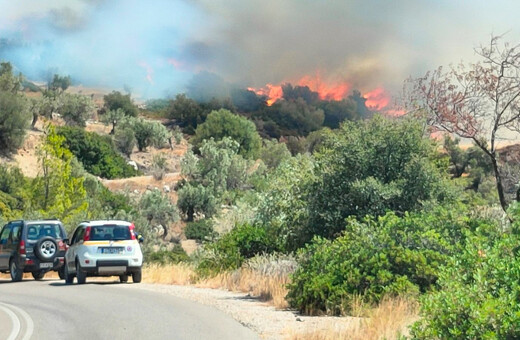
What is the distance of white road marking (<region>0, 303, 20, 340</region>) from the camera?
13.8m

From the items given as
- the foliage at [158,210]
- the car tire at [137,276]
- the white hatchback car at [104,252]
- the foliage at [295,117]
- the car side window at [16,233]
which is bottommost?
the car tire at [137,276]

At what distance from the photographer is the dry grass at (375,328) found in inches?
475

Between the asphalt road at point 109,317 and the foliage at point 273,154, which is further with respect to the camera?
the foliage at point 273,154

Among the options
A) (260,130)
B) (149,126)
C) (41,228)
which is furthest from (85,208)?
(260,130)

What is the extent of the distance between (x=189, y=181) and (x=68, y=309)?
6083 centimetres

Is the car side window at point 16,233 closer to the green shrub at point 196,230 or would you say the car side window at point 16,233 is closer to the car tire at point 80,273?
the car tire at point 80,273

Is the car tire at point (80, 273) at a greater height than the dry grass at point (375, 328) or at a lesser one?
greater

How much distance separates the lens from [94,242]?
24812 mm

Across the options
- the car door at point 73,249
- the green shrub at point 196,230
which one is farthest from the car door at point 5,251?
the green shrub at point 196,230

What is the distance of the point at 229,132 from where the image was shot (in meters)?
104

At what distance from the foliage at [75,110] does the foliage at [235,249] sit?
267 ft

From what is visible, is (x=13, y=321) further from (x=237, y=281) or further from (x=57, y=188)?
(x=57, y=188)

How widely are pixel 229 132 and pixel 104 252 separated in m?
79.0

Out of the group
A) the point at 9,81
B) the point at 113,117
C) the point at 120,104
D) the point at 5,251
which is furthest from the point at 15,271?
the point at 120,104
